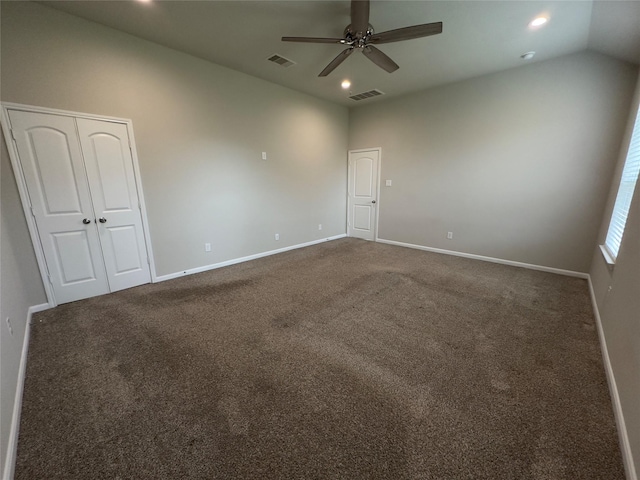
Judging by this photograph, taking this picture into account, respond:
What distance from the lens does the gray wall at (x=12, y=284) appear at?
4.78 ft

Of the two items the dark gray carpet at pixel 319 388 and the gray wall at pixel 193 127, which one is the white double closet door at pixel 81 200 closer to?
the gray wall at pixel 193 127

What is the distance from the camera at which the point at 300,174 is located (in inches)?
202

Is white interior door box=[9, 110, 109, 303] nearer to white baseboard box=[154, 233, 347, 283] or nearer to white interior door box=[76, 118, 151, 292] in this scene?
white interior door box=[76, 118, 151, 292]

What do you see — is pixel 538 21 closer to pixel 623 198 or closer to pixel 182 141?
pixel 623 198

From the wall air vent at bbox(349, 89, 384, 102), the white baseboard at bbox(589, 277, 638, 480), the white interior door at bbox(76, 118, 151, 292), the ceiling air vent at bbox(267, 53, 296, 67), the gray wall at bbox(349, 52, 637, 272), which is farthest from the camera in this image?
the wall air vent at bbox(349, 89, 384, 102)

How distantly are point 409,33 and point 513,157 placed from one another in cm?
288

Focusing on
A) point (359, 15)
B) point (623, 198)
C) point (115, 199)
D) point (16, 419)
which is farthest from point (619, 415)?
point (115, 199)

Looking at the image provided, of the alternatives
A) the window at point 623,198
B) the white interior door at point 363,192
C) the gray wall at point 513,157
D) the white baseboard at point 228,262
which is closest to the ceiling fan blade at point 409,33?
the window at point 623,198

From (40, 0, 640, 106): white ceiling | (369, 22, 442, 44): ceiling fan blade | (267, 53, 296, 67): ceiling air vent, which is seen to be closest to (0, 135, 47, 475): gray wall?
(40, 0, 640, 106): white ceiling

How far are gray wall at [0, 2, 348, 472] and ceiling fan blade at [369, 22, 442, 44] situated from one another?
2.52 m

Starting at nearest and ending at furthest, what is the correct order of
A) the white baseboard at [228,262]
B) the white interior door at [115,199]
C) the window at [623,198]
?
the window at [623,198] < the white interior door at [115,199] < the white baseboard at [228,262]

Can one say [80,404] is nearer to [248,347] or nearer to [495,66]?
[248,347]

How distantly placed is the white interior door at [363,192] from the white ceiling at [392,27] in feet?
6.69

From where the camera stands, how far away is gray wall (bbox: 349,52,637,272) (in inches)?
130
